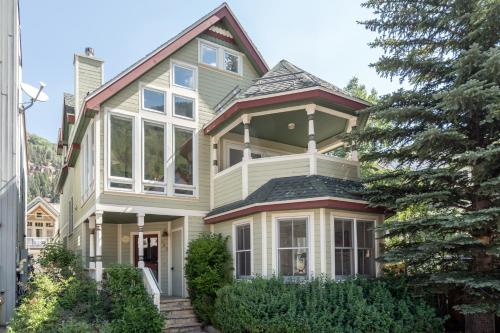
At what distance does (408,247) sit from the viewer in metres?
8.99

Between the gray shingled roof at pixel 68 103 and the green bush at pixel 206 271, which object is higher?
the gray shingled roof at pixel 68 103

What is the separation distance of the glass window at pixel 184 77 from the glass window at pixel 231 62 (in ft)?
4.38

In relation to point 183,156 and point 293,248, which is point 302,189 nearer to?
point 293,248

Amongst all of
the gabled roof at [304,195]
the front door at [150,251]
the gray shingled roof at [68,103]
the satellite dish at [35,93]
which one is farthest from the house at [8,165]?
the gray shingled roof at [68,103]

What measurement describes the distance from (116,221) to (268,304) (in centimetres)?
672

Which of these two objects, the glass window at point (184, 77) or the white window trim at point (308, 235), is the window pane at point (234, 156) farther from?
the white window trim at point (308, 235)

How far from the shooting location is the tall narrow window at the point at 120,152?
10.9 meters

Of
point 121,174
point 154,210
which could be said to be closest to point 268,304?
point 154,210

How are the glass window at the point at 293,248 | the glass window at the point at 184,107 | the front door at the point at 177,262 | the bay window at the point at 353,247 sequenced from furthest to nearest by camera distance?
the front door at the point at 177,262 → the glass window at the point at 184,107 → the bay window at the point at 353,247 → the glass window at the point at 293,248

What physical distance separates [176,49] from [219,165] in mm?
3532

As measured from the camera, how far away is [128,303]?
9.12 meters

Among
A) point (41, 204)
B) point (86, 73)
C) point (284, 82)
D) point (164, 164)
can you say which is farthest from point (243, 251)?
point (41, 204)

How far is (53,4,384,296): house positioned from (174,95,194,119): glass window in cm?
3

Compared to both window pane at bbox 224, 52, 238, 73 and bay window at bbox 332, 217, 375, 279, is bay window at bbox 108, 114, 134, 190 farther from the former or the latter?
bay window at bbox 332, 217, 375, 279
